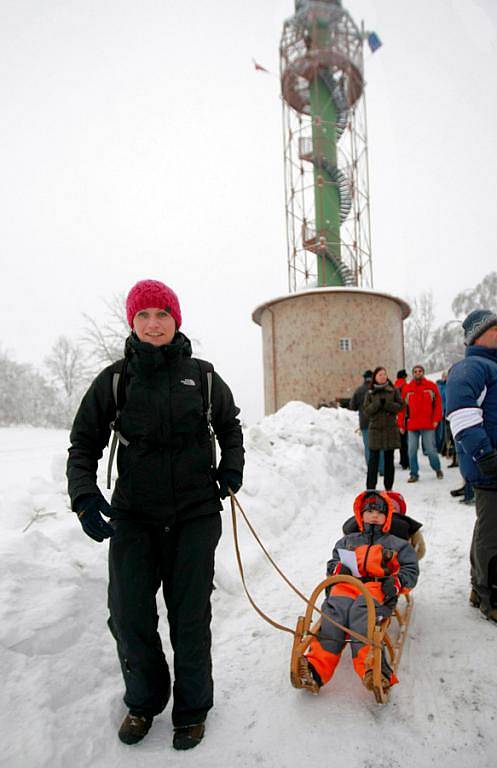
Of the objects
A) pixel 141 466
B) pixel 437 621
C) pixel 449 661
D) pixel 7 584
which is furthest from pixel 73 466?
pixel 437 621

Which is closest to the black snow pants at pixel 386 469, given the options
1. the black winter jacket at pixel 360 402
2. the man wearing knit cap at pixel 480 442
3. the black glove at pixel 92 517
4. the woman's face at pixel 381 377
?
the woman's face at pixel 381 377

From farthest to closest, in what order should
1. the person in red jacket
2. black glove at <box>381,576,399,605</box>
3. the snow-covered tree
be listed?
the snow-covered tree, the person in red jacket, black glove at <box>381,576,399,605</box>

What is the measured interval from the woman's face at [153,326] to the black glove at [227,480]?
82 cm

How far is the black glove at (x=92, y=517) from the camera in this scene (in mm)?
2391

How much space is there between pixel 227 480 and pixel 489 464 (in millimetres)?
1834

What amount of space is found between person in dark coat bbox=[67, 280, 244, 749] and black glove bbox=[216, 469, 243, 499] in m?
0.05

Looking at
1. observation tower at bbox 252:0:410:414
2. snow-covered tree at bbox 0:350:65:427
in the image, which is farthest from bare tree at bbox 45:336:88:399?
observation tower at bbox 252:0:410:414

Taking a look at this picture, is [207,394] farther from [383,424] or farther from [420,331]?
[420,331]

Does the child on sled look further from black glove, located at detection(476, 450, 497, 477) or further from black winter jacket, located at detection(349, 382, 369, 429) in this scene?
black winter jacket, located at detection(349, 382, 369, 429)

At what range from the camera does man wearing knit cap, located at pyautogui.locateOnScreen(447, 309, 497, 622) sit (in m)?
3.33

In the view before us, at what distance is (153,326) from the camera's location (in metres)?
2.64

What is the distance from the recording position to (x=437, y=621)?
349 centimetres

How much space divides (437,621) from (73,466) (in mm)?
2853

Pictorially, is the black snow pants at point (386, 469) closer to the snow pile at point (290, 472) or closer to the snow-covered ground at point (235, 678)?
the snow pile at point (290, 472)
